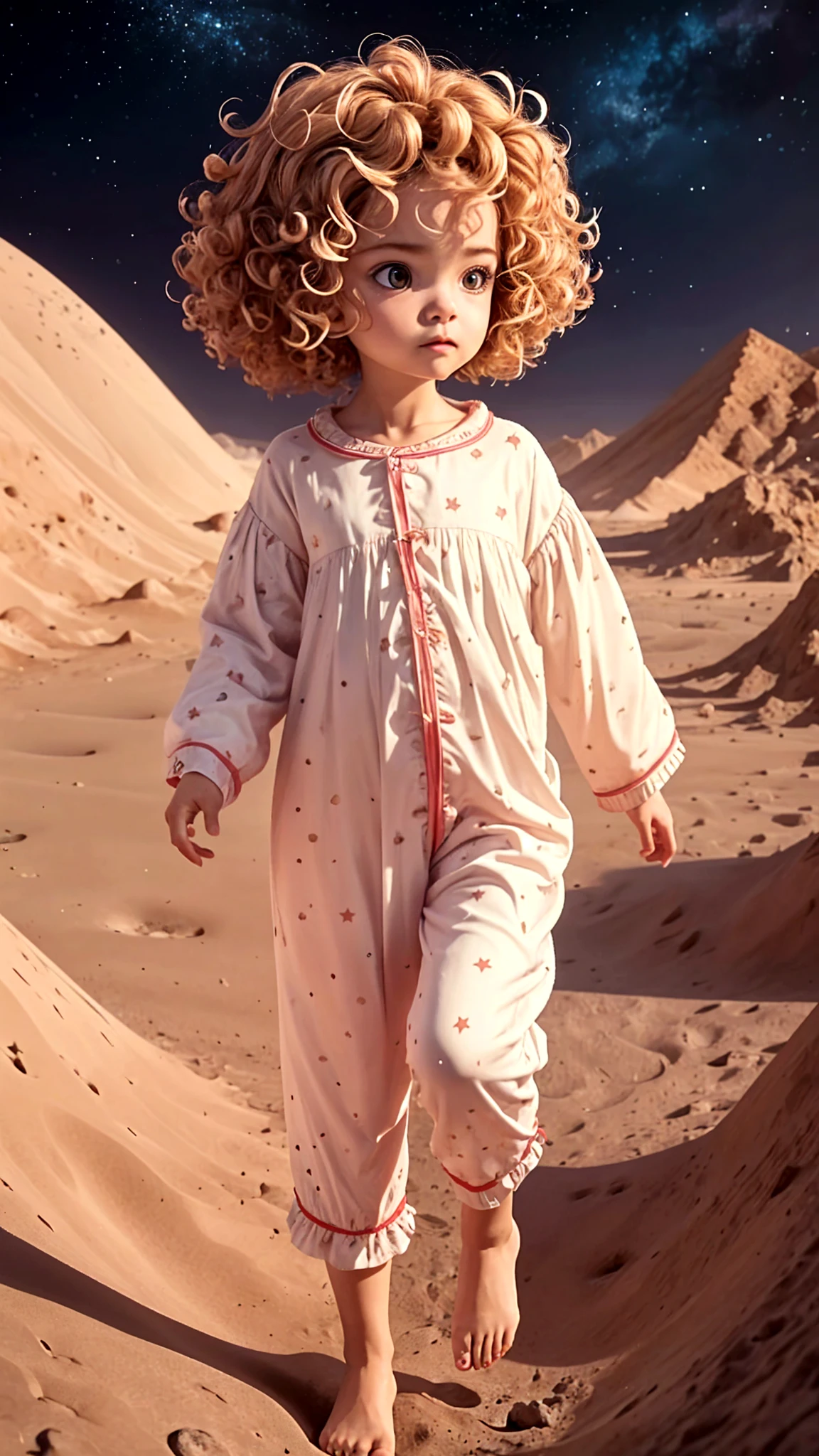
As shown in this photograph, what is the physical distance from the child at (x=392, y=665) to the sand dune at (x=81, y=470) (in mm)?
5400

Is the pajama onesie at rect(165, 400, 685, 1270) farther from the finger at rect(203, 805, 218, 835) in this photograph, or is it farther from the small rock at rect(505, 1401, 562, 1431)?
the small rock at rect(505, 1401, 562, 1431)

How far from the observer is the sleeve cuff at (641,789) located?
1568mm

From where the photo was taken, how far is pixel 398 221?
1.43 metres

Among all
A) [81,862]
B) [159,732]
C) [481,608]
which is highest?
[159,732]

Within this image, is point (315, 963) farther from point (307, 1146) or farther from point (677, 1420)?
point (677, 1420)

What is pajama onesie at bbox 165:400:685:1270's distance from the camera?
1396 mm

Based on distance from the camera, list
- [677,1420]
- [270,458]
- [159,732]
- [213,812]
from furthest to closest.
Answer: [159,732]
[270,458]
[213,812]
[677,1420]

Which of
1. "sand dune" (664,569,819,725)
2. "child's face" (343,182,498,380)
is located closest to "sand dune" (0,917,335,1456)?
"child's face" (343,182,498,380)

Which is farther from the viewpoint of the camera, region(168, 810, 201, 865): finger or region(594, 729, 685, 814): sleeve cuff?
region(594, 729, 685, 814): sleeve cuff

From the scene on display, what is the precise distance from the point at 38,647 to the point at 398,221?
5801 mm

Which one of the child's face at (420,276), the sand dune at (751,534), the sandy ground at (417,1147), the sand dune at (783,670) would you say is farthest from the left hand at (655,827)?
the sand dune at (751,534)

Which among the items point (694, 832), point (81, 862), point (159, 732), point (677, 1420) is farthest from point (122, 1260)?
point (159, 732)

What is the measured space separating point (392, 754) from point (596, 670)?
0.29m

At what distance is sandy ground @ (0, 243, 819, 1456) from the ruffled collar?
81 cm
